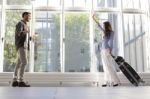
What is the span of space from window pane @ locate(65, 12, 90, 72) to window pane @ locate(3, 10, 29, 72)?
4.41 feet

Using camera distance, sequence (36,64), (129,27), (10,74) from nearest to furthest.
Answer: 1. (10,74)
2. (36,64)
3. (129,27)

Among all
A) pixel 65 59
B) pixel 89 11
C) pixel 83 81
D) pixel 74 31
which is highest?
pixel 89 11

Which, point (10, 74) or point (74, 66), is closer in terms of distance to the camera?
point (10, 74)

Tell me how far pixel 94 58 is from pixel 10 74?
2205mm

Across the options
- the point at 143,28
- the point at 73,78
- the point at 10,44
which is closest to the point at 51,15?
the point at 10,44

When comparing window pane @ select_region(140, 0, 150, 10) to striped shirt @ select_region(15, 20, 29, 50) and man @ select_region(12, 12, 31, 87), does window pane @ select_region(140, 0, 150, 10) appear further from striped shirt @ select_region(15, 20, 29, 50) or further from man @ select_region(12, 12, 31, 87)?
striped shirt @ select_region(15, 20, 29, 50)

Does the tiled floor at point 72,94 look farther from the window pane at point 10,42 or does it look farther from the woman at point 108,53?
the window pane at point 10,42

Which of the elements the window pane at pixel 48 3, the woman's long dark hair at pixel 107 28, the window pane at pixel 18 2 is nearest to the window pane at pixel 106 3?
the window pane at pixel 48 3

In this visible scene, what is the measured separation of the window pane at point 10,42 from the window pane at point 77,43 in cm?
134

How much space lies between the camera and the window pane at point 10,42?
8096 mm

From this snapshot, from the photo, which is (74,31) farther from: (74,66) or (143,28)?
(143,28)

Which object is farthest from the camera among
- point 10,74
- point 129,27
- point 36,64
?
point 129,27

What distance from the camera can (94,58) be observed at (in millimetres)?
8375

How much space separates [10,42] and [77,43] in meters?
1.74
